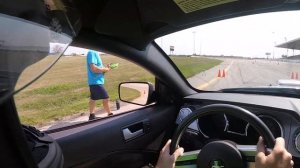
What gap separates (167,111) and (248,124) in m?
1.04

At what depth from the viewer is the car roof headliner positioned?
2724 mm

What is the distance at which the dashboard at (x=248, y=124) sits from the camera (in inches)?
106

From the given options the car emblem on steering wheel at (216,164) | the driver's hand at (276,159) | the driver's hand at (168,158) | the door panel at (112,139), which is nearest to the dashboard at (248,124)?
the door panel at (112,139)

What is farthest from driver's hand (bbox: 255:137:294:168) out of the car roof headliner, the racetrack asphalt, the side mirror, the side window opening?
the side mirror

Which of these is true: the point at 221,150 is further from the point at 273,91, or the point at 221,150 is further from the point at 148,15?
the point at 148,15

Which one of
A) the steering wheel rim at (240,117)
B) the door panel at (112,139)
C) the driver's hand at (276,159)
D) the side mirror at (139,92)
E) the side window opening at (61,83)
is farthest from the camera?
the side mirror at (139,92)

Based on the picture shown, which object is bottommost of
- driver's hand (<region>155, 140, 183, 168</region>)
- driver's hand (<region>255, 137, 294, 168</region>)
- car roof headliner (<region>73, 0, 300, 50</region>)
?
driver's hand (<region>155, 140, 183, 168</region>)

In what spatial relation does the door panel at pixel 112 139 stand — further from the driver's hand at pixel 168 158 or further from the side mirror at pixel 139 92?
the driver's hand at pixel 168 158

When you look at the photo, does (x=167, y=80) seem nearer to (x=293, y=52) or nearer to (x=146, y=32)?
(x=146, y=32)

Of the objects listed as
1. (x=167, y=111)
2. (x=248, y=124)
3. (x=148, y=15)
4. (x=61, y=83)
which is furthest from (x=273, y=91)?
(x=61, y=83)

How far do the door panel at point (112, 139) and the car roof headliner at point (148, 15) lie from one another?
646 millimetres

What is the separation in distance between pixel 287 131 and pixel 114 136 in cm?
127

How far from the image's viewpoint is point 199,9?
297 cm

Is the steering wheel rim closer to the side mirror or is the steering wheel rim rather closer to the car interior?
the car interior
